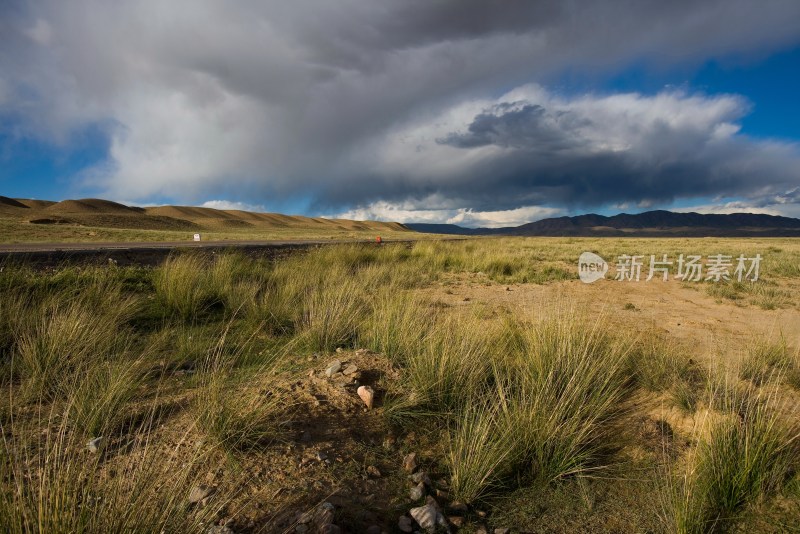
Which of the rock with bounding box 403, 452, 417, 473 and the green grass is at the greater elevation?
the green grass

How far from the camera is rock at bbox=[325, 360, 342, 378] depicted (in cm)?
394

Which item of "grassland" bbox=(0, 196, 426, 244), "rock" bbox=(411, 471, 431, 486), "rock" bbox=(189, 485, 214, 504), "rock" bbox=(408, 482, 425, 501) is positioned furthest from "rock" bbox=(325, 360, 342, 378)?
"grassland" bbox=(0, 196, 426, 244)

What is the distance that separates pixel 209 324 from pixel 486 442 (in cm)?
505

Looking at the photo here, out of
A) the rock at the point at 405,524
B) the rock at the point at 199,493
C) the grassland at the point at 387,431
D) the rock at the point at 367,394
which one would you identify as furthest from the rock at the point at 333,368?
the rock at the point at 405,524

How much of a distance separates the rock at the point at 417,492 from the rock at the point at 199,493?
1.17 m

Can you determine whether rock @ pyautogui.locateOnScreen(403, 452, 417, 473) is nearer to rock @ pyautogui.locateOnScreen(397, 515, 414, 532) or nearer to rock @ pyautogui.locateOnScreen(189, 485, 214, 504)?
rock @ pyautogui.locateOnScreen(397, 515, 414, 532)

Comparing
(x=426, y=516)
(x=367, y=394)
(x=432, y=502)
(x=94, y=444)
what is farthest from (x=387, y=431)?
(x=94, y=444)

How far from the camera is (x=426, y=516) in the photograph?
2.39 metres

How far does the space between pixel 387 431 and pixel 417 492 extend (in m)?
0.72

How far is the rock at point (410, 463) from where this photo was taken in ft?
9.49

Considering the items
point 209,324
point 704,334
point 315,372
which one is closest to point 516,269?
point 704,334

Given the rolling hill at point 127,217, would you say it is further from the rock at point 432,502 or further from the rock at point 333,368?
the rock at point 432,502

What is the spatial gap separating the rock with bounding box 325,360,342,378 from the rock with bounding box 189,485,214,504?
5.21 ft

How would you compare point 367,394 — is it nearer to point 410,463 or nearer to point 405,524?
point 410,463
